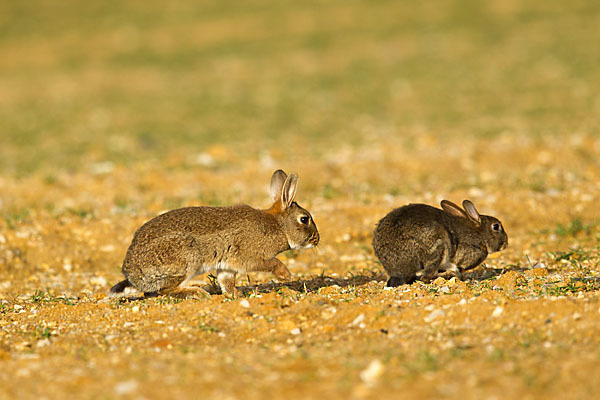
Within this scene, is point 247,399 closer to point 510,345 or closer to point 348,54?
point 510,345

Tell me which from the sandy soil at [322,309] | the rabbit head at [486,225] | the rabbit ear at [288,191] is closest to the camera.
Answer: the sandy soil at [322,309]

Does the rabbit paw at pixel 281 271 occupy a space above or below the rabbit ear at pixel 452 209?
below

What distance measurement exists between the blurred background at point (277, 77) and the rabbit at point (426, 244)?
7067 millimetres

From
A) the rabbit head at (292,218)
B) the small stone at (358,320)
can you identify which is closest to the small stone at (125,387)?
the small stone at (358,320)

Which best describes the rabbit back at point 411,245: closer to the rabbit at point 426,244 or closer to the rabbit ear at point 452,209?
the rabbit at point 426,244

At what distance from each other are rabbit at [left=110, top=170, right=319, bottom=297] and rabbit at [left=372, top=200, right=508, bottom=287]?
795 millimetres

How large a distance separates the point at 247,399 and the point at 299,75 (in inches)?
817

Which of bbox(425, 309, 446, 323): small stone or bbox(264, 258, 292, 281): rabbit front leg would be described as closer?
bbox(425, 309, 446, 323): small stone

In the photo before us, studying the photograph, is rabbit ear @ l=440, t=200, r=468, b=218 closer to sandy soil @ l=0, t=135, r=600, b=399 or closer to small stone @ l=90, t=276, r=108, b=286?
sandy soil @ l=0, t=135, r=600, b=399

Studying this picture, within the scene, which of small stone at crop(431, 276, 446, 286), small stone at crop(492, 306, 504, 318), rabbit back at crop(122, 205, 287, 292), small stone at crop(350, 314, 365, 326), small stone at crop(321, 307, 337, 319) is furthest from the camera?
small stone at crop(431, 276, 446, 286)

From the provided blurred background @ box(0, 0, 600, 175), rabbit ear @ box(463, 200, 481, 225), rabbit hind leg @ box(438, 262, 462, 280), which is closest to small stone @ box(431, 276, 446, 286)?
rabbit hind leg @ box(438, 262, 462, 280)

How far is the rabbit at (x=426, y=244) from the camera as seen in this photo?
22.9 ft

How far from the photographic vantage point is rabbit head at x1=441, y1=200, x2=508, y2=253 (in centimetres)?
770

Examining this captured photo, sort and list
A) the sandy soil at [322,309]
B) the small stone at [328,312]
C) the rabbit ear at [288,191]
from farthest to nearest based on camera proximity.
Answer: the rabbit ear at [288,191]
the small stone at [328,312]
the sandy soil at [322,309]
